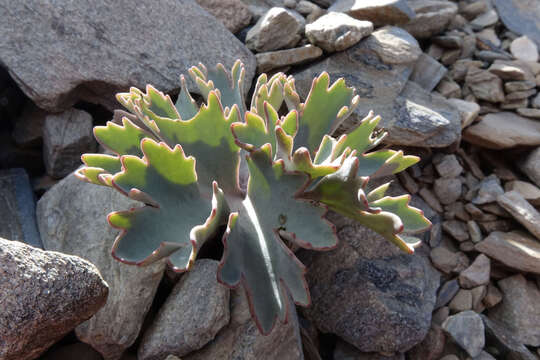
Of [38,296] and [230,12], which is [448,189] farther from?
[38,296]

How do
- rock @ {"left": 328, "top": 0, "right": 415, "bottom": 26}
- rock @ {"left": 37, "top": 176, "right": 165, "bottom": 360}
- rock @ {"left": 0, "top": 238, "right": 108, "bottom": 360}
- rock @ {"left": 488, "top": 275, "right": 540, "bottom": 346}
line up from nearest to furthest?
rock @ {"left": 0, "top": 238, "right": 108, "bottom": 360} < rock @ {"left": 37, "top": 176, "right": 165, "bottom": 360} < rock @ {"left": 488, "top": 275, "right": 540, "bottom": 346} < rock @ {"left": 328, "top": 0, "right": 415, "bottom": 26}

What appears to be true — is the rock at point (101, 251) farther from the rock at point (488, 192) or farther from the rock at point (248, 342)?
the rock at point (488, 192)

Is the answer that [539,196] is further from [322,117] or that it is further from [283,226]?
[283,226]

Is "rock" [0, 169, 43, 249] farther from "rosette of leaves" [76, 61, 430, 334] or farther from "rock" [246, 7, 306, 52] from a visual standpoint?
"rock" [246, 7, 306, 52]

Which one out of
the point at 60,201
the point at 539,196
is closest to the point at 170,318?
the point at 60,201

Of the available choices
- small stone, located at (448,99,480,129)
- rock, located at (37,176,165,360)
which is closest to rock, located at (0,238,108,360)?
rock, located at (37,176,165,360)
